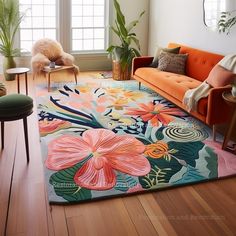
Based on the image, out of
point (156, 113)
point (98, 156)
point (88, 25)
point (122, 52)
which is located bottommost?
point (98, 156)

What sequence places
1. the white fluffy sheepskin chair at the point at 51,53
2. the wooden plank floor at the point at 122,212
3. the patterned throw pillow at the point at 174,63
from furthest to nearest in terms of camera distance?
1. the white fluffy sheepskin chair at the point at 51,53
2. the patterned throw pillow at the point at 174,63
3. the wooden plank floor at the point at 122,212

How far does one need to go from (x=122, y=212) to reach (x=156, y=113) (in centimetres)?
217

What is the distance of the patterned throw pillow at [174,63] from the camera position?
4766 mm

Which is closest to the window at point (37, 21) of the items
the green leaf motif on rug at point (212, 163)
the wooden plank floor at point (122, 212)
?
the wooden plank floor at point (122, 212)

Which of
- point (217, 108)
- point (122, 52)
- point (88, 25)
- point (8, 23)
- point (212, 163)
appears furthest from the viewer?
point (88, 25)

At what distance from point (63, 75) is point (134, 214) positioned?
441 centimetres

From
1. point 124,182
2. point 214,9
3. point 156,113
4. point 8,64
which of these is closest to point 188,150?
point 124,182

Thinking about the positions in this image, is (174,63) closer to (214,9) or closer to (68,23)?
(214,9)

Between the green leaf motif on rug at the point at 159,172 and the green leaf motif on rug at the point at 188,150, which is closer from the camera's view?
the green leaf motif on rug at the point at 159,172

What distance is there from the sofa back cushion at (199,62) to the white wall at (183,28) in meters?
0.19

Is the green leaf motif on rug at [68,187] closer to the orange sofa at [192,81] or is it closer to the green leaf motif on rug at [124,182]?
the green leaf motif on rug at [124,182]

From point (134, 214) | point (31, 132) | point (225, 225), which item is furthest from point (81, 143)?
point (225, 225)

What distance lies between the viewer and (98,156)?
9.55ft

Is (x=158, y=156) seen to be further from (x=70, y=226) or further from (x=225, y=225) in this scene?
(x=70, y=226)
